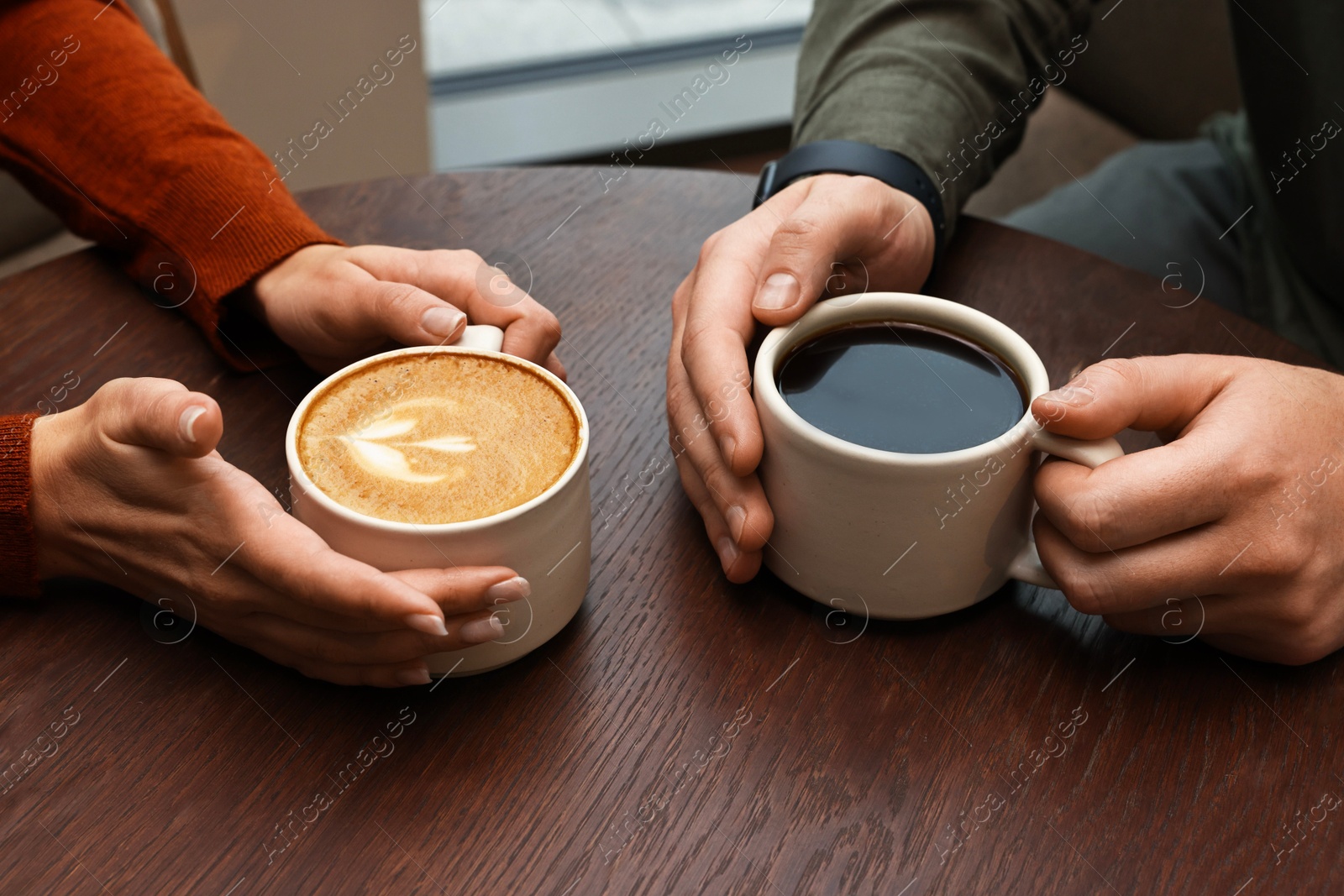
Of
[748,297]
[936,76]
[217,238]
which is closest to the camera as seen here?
[748,297]

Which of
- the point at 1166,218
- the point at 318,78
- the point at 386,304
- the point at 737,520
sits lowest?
the point at 1166,218

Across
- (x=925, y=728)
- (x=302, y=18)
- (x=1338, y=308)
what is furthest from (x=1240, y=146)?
(x=302, y=18)

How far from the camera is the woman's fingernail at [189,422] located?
0.56 meters

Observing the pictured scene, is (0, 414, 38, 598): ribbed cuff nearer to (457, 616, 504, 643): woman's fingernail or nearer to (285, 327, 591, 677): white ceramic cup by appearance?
(285, 327, 591, 677): white ceramic cup

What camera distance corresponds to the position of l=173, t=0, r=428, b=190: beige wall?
176 cm

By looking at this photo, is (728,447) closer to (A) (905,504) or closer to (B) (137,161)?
(A) (905,504)

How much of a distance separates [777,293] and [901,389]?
0.36 feet

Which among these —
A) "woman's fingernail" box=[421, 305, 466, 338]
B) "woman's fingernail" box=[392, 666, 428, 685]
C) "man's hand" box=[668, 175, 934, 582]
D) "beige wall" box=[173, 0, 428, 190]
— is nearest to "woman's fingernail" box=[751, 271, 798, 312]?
"man's hand" box=[668, 175, 934, 582]

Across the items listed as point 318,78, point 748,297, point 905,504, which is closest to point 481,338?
point 748,297

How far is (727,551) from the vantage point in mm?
678

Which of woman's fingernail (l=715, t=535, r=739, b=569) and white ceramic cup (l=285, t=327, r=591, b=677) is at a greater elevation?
white ceramic cup (l=285, t=327, r=591, b=677)

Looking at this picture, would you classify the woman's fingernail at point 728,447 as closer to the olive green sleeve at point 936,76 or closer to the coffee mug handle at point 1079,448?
the coffee mug handle at point 1079,448

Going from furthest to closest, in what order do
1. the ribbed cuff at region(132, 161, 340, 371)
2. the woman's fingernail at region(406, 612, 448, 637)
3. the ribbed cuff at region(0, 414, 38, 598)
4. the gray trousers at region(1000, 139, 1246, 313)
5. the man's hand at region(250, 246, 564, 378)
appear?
the gray trousers at region(1000, 139, 1246, 313) < the ribbed cuff at region(132, 161, 340, 371) < the man's hand at region(250, 246, 564, 378) < the ribbed cuff at region(0, 414, 38, 598) < the woman's fingernail at region(406, 612, 448, 637)

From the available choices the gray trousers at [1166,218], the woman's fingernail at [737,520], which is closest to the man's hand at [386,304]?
the woman's fingernail at [737,520]
